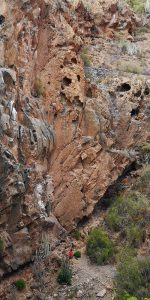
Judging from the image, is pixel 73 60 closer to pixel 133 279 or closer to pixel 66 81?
pixel 66 81

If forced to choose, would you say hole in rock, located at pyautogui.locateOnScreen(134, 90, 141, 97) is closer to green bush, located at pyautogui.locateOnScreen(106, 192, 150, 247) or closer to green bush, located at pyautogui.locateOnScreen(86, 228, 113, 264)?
green bush, located at pyautogui.locateOnScreen(106, 192, 150, 247)

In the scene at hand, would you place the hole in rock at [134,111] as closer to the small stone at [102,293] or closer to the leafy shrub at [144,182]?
the leafy shrub at [144,182]

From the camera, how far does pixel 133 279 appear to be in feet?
49.3

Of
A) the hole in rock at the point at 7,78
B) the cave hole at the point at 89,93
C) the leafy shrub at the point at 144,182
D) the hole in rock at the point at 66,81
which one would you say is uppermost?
the hole in rock at the point at 7,78

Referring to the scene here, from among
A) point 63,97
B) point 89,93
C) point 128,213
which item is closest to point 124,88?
point 89,93

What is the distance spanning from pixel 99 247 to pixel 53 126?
455cm

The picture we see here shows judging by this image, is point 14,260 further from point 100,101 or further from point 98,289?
point 100,101

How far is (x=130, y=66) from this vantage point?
2248 cm

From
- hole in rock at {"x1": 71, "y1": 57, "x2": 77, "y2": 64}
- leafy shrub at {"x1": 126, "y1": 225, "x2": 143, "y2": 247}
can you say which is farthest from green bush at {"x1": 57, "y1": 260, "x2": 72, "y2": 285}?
hole in rock at {"x1": 71, "y1": 57, "x2": 77, "y2": 64}

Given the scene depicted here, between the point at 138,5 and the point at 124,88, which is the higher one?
the point at 138,5

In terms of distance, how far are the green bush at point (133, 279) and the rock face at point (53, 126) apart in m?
2.90

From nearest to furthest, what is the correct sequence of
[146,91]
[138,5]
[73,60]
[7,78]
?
[7,78], [73,60], [146,91], [138,5]

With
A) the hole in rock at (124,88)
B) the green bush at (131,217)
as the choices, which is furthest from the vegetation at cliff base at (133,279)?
the hole in rock at (124,88)

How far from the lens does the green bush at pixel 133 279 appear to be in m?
14.7
